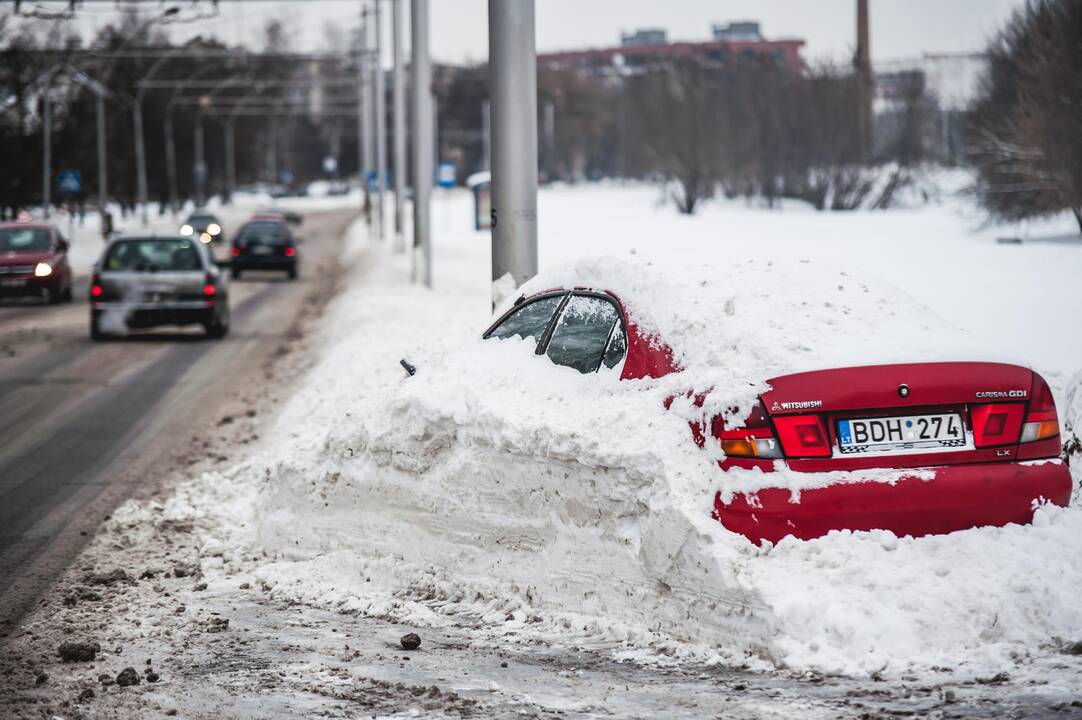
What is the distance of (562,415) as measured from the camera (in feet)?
21.8

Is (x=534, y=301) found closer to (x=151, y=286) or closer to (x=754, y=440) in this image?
(x=754, y=440)

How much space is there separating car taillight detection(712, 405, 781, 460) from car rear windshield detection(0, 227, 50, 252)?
88.6 ft

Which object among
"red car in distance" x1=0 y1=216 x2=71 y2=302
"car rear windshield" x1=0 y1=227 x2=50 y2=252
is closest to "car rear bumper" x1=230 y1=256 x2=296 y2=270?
"red car in distance" x1=0 y1=216 x2=71 y2=302

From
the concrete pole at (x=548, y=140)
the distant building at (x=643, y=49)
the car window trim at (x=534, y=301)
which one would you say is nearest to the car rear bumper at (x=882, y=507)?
the car window trim at (x=534, y=301)

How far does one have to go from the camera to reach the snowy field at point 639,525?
17.8 ft

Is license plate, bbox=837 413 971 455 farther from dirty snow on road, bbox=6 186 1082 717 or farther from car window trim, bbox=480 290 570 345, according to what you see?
car window trim, bbox=480 290 570 345

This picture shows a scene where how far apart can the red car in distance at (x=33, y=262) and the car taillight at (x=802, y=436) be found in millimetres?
26204

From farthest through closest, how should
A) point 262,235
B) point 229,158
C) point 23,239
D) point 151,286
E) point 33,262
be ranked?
point 229,158, point 262,235, point 23,239, point 33,262, point 151,286

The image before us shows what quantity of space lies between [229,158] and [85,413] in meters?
98.1

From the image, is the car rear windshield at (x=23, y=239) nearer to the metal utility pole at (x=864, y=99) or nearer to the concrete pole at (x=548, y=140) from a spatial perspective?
the metal utility pole at (x=864, y=99)

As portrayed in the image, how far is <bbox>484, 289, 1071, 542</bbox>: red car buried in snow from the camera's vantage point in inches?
223

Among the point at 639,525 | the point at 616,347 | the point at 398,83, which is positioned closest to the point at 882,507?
the point at 639,525

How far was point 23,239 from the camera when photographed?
30.5 m

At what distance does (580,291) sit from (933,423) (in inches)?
77.4
